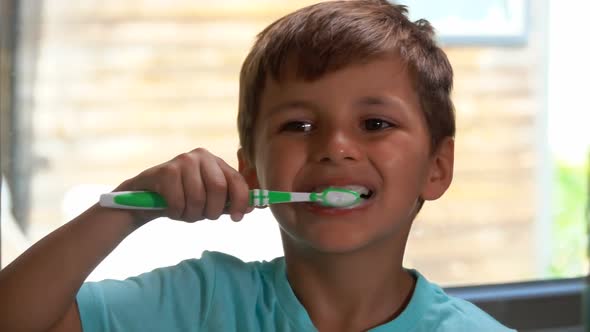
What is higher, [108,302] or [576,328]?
[108,302]

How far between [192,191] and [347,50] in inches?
9.0

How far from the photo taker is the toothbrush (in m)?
0.80

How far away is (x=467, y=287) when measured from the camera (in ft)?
4.67

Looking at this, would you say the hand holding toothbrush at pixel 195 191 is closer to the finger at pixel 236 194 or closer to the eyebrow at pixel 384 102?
the finger at pixel 236 194

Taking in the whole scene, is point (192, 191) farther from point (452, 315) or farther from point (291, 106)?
point (452, 315)

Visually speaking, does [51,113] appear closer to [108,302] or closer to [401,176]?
[108,302]

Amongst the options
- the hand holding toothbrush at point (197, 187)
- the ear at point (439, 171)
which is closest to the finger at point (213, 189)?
the hand holding toothbrush at point (197, 187)

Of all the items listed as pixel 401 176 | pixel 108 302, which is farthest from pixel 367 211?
pixel 108 302

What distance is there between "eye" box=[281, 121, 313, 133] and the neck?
0.14 metres

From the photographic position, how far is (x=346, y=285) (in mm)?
962

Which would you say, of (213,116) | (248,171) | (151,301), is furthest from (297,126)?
(213,116)

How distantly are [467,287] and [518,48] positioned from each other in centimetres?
41

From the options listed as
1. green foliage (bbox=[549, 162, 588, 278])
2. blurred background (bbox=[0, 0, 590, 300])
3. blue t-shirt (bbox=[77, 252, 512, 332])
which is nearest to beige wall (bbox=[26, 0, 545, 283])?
blurred background (bbox=[0, 0, 590, 300])

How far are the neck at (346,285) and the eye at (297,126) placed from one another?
0.14 metres
